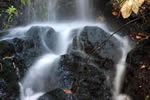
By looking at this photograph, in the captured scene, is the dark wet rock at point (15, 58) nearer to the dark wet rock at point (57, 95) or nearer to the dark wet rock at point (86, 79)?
the dark wet rock at point (57, 95)

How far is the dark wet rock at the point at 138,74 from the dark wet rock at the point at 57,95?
1.30m

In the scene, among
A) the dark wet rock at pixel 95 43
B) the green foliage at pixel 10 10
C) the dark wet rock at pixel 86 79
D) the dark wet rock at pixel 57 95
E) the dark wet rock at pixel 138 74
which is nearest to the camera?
the dark wet rock at pixel 138 74

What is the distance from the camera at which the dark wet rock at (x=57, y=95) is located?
Result: 364 cm

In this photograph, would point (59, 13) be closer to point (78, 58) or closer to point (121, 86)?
point (78, 58)

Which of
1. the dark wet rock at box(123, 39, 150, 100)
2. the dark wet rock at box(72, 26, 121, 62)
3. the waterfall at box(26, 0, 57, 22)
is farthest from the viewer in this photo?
the waterfall at box(26, 0, 57, 22)

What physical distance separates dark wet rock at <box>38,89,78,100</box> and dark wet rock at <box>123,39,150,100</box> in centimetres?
130

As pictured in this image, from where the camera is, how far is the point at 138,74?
357cm

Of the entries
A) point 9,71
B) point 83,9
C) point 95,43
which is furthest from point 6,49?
point 83,9

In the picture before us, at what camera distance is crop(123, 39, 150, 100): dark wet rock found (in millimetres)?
3396

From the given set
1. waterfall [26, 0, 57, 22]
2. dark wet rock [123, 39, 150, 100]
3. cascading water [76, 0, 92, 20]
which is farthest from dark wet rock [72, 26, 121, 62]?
waterfall [26, 0, 57, 22]

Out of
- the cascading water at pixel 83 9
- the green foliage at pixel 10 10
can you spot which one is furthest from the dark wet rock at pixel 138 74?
the cascading water at pixel 83 9

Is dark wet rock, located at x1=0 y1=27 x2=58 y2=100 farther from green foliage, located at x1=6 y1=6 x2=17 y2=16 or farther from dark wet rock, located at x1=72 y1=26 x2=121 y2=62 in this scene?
green foliage, located at x1=6 y1=6 x2=17 y2=16

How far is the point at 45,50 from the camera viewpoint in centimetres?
541

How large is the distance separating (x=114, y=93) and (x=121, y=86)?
0.86ft
